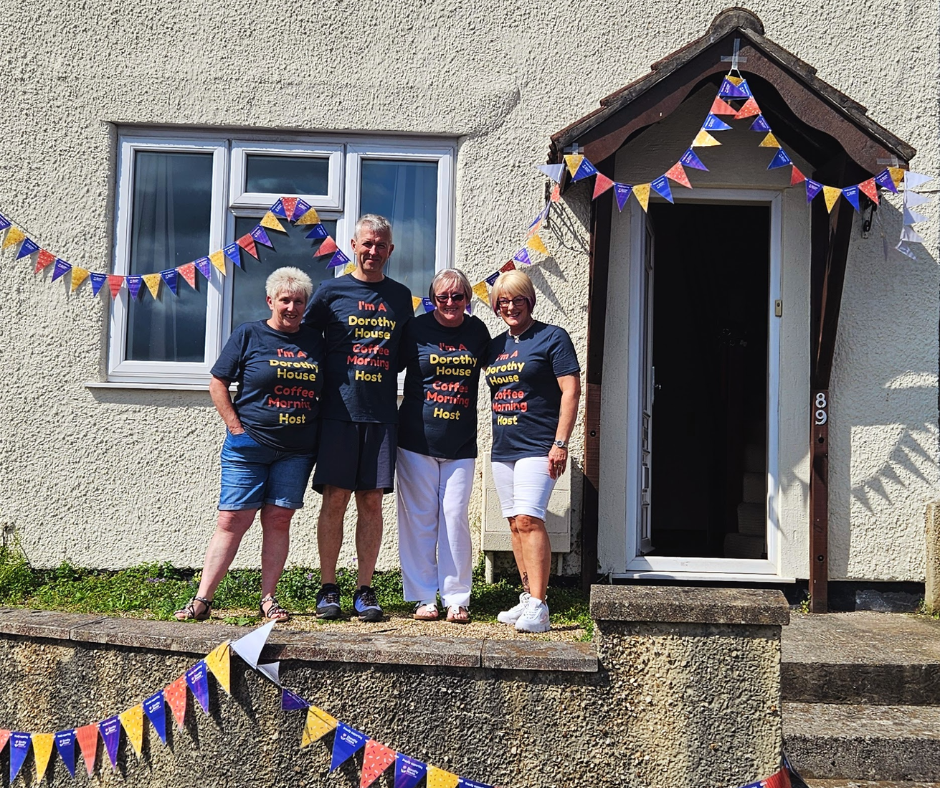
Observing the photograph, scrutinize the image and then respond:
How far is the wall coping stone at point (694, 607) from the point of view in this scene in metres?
3.20

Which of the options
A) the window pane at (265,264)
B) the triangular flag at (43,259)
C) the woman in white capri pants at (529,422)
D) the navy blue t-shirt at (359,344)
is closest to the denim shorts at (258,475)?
the navy blue t-shirt at (359,344)

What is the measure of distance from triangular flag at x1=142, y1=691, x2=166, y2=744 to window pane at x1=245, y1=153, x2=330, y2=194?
10.2 ft

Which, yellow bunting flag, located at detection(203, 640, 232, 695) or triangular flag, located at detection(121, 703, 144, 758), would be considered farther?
triangular flag, located at detection(121, 703, 144, 758)

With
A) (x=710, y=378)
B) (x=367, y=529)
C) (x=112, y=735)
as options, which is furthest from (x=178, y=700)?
(x=710, y=378)

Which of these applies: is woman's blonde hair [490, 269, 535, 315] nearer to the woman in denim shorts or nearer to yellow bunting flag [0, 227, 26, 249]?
the woman in denim shorts

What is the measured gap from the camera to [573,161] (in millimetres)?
4695

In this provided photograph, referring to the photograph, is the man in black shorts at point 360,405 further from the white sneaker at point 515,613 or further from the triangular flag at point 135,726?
the triangular flag at point 135,726

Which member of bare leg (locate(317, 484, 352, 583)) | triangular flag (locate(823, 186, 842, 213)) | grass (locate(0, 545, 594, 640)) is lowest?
grass (locate(0, 545, 594, 640))

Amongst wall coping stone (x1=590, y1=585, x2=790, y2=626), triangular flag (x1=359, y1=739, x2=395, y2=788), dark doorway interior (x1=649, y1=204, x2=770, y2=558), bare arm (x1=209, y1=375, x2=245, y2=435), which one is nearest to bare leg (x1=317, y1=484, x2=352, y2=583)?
bare arm (x1=209, y1=375, x2=245, y2=435)

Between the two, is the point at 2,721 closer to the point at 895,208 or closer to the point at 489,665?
the point at 489,665

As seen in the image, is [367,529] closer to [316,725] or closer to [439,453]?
[439,453]

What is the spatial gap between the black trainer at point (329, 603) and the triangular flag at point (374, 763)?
92cm

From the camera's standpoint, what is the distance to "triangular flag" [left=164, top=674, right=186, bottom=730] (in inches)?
137

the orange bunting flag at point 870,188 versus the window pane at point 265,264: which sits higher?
the orange bunting flag at point 870,188
